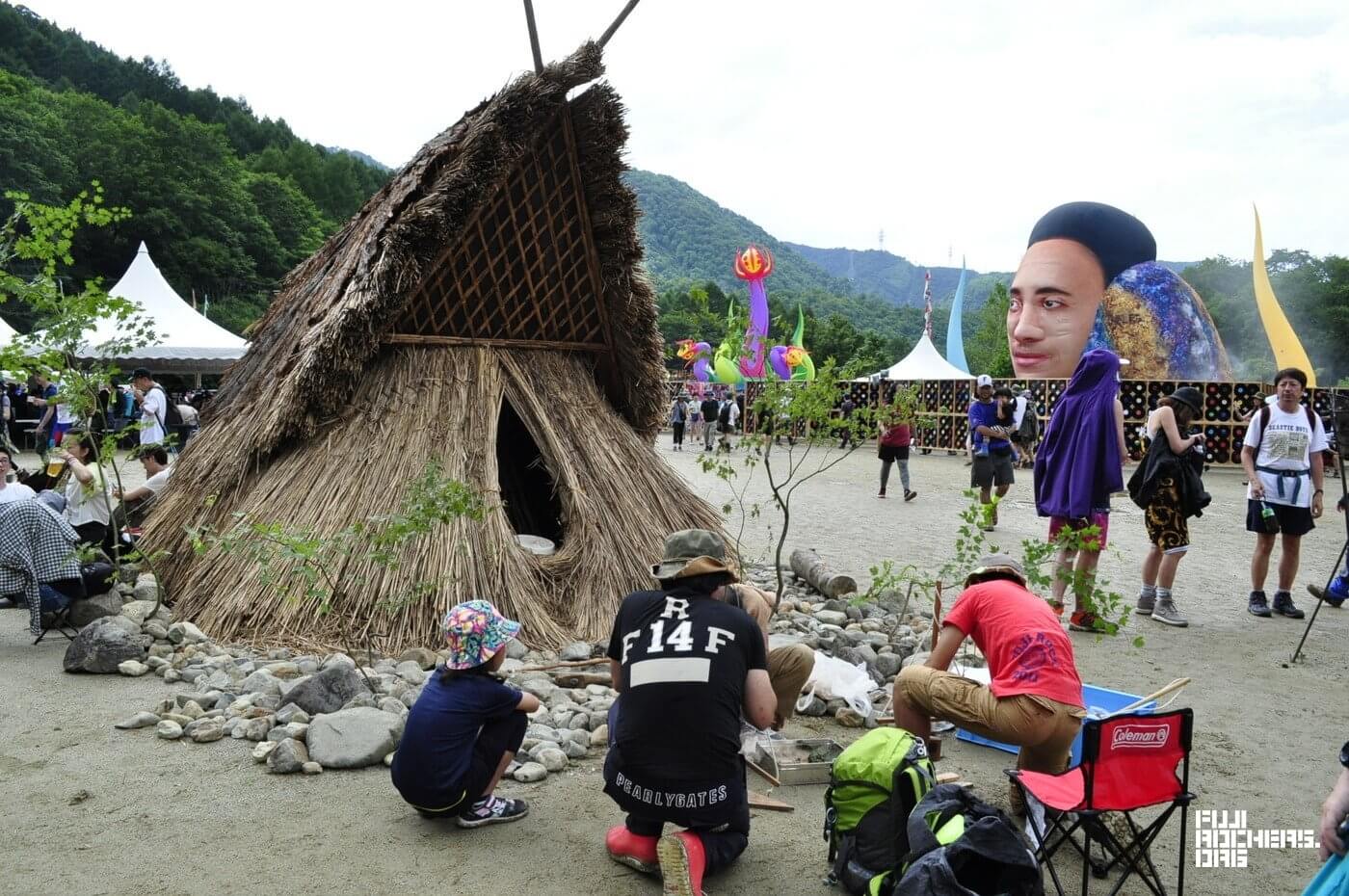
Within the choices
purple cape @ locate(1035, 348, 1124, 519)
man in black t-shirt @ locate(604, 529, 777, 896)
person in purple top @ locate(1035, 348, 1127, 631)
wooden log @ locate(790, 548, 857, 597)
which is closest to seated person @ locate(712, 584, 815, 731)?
man in black t-shirt @ locate(604, 529, 777, 896)

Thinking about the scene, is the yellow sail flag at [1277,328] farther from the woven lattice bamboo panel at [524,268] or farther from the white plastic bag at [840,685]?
the white plastic bag at [840,685]

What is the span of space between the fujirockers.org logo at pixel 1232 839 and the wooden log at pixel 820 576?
354cm

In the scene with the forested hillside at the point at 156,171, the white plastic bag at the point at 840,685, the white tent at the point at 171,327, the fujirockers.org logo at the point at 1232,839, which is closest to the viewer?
the fujirockers.org logo at the point at 1232,839

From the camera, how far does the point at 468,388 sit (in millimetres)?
6410

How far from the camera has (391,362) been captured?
6293 millimetres

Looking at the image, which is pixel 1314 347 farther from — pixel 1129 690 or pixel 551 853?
pixel 551 853

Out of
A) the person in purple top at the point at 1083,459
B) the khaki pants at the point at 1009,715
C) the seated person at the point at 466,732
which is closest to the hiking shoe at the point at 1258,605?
the person in purple top at the point at 1083,459

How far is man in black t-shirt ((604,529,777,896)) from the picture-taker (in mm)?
2939

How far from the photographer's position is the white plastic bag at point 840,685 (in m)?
4.64

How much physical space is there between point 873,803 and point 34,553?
16.9ft

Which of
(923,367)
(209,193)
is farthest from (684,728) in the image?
(209,193)

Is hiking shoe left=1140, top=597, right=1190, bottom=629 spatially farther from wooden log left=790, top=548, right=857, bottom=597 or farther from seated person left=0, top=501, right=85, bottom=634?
seated person left=0, top=501, right=85, bottom=634

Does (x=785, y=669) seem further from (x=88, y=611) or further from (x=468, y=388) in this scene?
(x=88, y=611)

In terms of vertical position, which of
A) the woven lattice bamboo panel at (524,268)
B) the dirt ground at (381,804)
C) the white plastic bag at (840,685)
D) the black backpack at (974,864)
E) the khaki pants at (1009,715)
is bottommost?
the dirt ground at (381,804)
